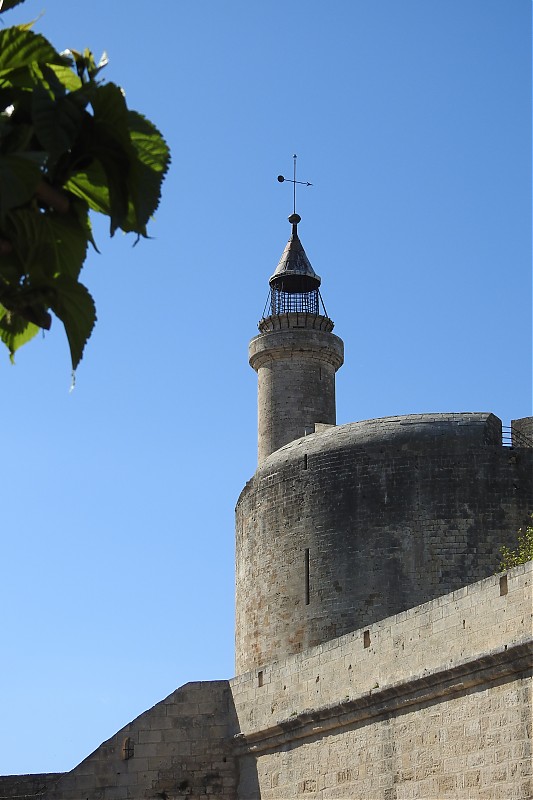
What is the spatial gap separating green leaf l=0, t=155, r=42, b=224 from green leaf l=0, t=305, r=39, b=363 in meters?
0.46

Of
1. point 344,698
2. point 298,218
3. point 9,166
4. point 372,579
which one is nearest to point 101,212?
point 9,166

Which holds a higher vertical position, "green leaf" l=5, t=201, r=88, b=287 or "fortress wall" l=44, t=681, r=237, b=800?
"green leaf" l=5, t=201, r=88, b=287

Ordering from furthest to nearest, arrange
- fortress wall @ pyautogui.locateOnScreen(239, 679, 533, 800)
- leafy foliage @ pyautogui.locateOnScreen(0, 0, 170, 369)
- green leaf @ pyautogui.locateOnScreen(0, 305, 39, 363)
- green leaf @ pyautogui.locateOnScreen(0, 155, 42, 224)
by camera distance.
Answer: fortress wall @ pyautogui.locateOnScreen(239, 679, 533, 800), green leaf @ pyautogui.locateOnScreen(0, 305, 39, 363), leafy foliage @ pyautogui.locateOnScreen(0, 0, 170, 369), green leaf @ pyautogui.locateOnScreen(0, 155, 42, 224)

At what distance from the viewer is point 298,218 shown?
29.9 metres

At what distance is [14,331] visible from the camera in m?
3.17

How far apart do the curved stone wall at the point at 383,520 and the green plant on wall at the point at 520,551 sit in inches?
4.2

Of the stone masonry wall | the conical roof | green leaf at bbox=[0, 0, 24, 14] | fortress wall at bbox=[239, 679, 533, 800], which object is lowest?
fortress wall at bbox=[239, 679, 533, 800]

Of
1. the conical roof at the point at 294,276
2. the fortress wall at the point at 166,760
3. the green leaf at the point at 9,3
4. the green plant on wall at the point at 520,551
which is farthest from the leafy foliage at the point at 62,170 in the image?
the conical roof at the point at 294,276

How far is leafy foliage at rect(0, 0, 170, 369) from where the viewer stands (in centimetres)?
275

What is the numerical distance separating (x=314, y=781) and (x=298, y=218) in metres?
17.2

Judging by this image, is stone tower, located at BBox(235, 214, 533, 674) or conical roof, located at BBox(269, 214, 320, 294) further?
conical roof, located at BBox(269, 214, 320, 294)

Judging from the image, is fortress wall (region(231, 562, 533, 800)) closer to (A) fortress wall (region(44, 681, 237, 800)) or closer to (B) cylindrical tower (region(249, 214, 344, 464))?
(A) fortress wall (region(44, 681, 237, 800))

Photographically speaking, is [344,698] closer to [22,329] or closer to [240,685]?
[240,685]

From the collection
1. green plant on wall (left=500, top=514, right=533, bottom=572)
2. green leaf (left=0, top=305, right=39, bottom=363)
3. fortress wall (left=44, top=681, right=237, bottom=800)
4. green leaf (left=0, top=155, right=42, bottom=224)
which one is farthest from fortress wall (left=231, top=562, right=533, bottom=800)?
green leaf (left=0, top=155, right=42, bottom=224)
